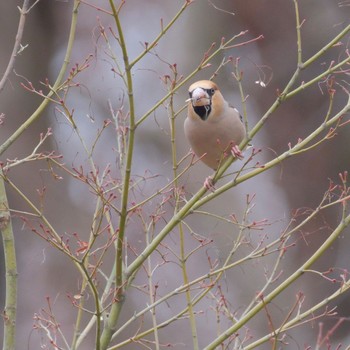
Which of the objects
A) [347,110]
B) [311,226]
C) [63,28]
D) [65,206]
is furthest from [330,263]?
[347,110]

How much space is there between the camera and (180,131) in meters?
5.06

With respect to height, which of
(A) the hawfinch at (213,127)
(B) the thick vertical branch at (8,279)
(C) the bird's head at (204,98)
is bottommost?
(B) the thick vertical branch at (8,279)

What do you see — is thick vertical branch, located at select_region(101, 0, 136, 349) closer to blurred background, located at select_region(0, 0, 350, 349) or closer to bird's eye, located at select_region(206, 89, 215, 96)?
bird's eye, located at select_region(206, 89, 215, 96)

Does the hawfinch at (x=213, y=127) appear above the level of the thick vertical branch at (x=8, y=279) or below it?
above

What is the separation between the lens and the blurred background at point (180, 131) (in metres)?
5.33

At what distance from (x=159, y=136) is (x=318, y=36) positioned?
4.08ft

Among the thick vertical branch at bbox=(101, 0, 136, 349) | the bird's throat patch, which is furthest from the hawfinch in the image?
the thick vertical branch at bbox=(101, 0, 136, 349)

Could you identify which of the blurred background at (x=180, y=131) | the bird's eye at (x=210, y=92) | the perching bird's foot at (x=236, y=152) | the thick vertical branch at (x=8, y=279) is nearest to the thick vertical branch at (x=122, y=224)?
the thick vertical branch at (x=8, y=279)

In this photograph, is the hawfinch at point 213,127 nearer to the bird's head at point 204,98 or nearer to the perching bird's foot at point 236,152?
the bird's head at point 204,98

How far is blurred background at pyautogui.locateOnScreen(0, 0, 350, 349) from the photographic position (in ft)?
17.5

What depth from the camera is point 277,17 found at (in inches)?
245

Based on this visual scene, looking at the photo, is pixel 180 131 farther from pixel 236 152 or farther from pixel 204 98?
pixel 236 152

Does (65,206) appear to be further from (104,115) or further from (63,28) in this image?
(63,28)

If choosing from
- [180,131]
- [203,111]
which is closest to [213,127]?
[203,111]
